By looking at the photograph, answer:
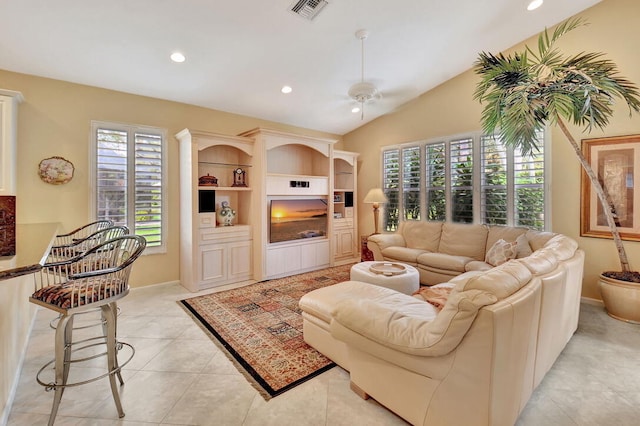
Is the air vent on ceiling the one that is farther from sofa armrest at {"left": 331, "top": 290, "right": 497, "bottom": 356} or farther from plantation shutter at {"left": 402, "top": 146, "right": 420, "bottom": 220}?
plantation shutter at {"left": 402, "top": 146, "right": 420, "bottom": 220}

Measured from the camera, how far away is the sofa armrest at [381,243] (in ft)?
16.6

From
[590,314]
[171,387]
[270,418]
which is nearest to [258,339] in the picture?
[171,387]

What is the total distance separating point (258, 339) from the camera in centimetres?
285

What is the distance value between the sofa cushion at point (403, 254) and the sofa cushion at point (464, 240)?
0.41m

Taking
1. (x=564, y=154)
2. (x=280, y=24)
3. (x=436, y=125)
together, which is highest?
(x=280, y=24)

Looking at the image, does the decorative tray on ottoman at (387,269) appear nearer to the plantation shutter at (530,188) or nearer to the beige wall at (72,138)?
the plantation shutter at (530,188)

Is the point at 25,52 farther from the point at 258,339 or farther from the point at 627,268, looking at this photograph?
the point at 627,268

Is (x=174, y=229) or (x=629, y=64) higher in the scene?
(x=629, y=64)

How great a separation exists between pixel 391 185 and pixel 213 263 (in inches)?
146

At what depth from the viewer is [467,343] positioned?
143 cm

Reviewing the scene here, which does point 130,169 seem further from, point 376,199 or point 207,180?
point 376,199

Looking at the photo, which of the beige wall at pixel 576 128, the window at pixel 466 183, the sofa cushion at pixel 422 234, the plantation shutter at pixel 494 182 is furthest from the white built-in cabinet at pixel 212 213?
the plantation shutter at pixel 494 182

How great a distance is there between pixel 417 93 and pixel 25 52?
17.9 ft

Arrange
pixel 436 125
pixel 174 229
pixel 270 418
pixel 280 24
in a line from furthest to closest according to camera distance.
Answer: pixel 436 125
pixel 174 229
pixel 280 24
pixel 270 418
